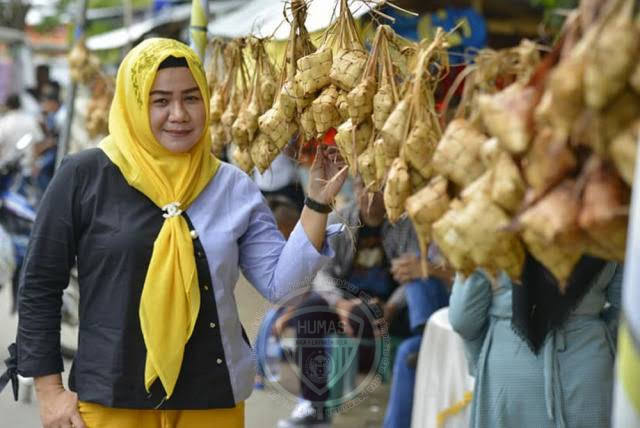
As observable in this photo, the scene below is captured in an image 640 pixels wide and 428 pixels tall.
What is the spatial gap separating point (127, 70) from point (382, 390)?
4.71 metres

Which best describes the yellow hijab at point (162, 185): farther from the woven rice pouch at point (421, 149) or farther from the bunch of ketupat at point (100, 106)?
the bunch of ketupat at point (100, 106)

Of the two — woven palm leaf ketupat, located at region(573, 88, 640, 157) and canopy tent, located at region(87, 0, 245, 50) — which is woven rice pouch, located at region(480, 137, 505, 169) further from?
canopy tent, located at region(87, 0, 245, 50)

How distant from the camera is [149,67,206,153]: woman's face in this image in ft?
9.32

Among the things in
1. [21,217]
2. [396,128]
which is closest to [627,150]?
[396,128]

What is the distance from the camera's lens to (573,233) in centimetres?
168

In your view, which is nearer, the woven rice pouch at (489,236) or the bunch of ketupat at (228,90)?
the woven rice pouch at (489,236)

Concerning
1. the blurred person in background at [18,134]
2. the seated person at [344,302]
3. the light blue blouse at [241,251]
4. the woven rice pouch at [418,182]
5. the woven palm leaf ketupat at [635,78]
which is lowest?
the seated person at [344,302]

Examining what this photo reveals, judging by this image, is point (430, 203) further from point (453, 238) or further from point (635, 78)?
point (635, 78)

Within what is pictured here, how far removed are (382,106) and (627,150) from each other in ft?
3.41

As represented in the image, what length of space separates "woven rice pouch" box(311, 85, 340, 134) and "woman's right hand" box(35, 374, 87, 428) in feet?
3.21

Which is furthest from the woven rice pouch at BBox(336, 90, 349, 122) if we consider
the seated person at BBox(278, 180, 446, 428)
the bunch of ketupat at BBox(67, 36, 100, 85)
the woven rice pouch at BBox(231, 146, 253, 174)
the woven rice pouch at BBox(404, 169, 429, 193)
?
the bunch of ketupat at BBox(67, 36, 100, 85)

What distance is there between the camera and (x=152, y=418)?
2811 mm

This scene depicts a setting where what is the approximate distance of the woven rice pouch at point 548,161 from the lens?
1689 mm

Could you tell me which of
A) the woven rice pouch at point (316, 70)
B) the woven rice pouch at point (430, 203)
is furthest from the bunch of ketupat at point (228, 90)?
the woven rice pouch at point (430, 203)
